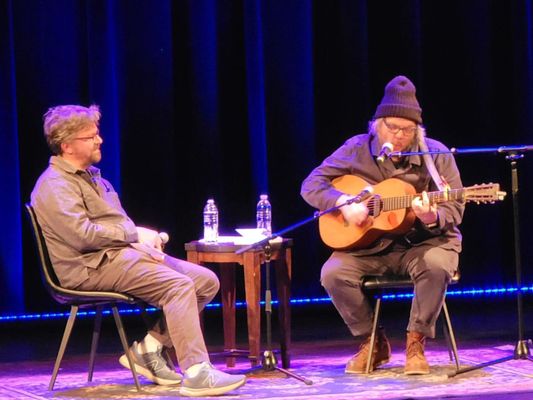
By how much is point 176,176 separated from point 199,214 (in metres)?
0.29

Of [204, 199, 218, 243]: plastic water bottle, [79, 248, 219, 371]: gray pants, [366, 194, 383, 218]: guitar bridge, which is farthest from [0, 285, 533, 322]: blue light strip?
[366, 194, 383, 218]: guitar bridge

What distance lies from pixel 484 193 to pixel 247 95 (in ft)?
8.31

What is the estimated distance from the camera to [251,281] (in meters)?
5.22

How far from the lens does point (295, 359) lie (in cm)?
568

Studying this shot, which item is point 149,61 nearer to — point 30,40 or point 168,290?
point 30,40

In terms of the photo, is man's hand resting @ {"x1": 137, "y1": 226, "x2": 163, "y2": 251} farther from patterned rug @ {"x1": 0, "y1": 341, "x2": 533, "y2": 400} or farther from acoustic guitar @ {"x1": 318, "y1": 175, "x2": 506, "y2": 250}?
acoustic guitar @ {"x1": 318, "y1": 175, "x2": 506, "y2": 250}

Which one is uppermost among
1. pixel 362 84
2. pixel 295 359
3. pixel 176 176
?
pixel 362 84

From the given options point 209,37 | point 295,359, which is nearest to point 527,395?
point 295,359

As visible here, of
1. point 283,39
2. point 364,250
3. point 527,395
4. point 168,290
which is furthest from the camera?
point 283,39

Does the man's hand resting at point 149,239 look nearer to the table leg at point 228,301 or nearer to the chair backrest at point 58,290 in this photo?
the chair backrest at point 58,290

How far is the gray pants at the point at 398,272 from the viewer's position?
502 centimetres

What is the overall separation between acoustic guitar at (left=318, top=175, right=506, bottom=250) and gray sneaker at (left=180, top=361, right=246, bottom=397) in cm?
96

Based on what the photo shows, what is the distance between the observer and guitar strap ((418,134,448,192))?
16.1ft

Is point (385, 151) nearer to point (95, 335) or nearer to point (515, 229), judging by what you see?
point (515, 229)
